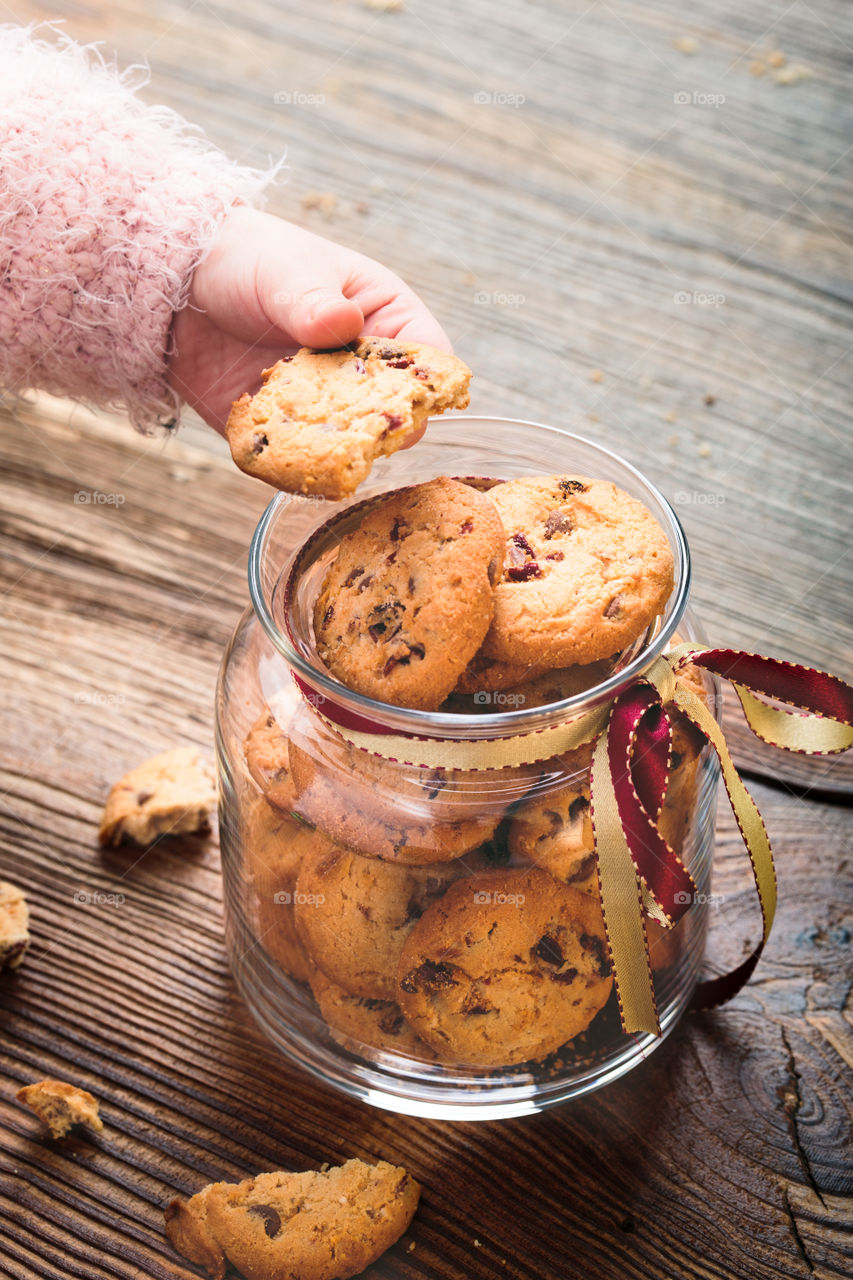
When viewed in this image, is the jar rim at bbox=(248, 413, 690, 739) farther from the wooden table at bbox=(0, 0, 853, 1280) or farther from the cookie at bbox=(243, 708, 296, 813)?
the wooden table at bbox=(0, 0, 853, 1280)

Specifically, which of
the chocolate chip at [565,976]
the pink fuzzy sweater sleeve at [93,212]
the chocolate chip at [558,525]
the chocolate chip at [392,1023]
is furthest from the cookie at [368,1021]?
the pink fuzzy sweater sleeve at [93,212]

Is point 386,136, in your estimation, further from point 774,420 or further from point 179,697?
point 179,697

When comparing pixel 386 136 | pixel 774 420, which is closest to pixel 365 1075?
pixel 774 420

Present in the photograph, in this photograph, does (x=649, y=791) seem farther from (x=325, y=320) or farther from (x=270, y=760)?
(x=325, y=320)

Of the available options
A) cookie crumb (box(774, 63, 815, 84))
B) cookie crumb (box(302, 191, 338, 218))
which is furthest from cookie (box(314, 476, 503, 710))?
cookie crumb (box(774, 63, 815, 84))

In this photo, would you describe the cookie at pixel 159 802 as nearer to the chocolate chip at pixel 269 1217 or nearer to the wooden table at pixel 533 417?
the wooden table at pixel 533 417

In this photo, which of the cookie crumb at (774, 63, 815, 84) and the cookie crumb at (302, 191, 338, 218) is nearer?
the cookie crumb at (302, 191, 338, 218)

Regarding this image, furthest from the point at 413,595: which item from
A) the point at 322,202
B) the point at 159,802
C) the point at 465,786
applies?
the point at 322,202
